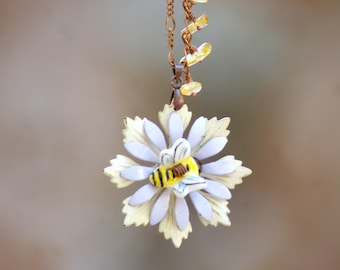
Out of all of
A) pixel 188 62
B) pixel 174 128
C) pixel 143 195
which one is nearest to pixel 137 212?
pixel 143 195

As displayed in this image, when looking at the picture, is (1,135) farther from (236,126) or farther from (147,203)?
(236,126)

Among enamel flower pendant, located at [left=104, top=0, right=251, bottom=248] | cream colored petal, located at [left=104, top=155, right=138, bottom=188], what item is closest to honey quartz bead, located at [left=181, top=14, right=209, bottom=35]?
enamel flower pendant, located at [left=104, top=0, right=251, bottom=248]

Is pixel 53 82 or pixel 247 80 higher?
pixel 53 82

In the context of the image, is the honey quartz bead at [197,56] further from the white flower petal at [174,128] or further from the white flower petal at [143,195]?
the white flower petal at [143,195]

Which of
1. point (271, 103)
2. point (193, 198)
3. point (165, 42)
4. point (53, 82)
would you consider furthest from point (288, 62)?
point (53, 82)

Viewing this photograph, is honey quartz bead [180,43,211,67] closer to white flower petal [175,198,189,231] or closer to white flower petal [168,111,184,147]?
white flower petal [168,111,184,147]

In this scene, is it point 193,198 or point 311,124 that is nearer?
point 193,198

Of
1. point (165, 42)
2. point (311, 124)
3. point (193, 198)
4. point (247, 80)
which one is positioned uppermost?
point (165, 42)
